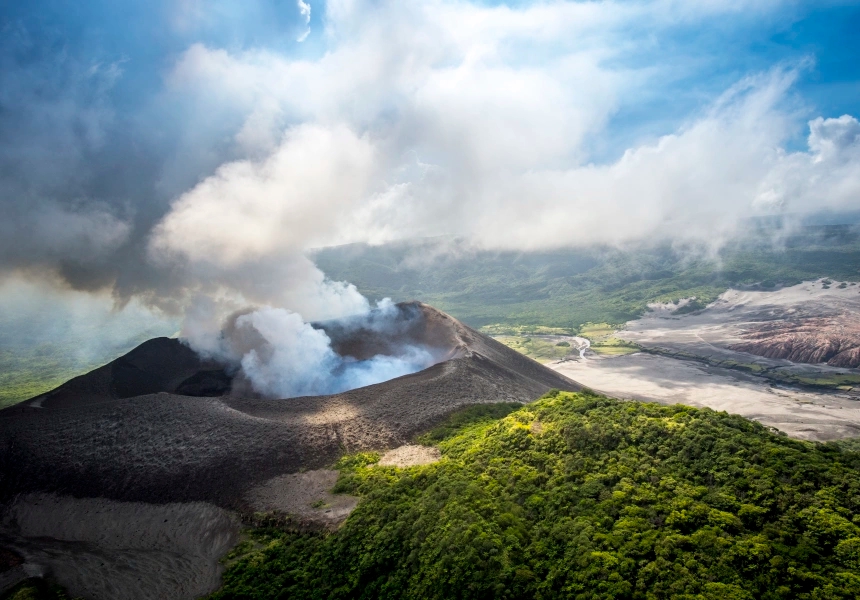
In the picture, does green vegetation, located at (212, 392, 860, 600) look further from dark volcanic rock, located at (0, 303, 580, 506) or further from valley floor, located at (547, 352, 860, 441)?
valley floor, located at (547, 352, 860, 441)

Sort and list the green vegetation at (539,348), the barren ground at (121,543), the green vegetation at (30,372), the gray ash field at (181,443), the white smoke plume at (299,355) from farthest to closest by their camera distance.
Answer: the green vegetation at (539,348)
the green vegetation at (30,372)
the white smoke plume at (299,355)
the gray ash field at (181,443)
the barren ground at (121,543)

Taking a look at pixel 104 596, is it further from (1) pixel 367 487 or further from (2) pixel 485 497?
(2) pixel 485 497

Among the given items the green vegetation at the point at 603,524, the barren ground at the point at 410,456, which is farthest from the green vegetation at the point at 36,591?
the barren ground at the point at 410,456

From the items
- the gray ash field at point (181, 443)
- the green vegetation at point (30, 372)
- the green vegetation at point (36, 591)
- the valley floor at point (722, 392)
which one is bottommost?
the valley floor at point (722, 392)

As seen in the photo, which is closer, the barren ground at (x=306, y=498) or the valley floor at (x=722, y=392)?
the barren ground at (x=306, y=498)

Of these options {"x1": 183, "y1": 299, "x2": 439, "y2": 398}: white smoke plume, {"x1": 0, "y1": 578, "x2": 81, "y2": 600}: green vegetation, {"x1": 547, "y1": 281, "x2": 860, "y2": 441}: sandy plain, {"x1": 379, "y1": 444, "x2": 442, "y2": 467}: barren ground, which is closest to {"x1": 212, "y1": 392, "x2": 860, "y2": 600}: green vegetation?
{"x1": 379, "y1": 444, "x2": 442, "y2": 467}: barren ground

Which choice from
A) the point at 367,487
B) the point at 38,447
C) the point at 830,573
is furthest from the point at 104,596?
the point at 830,573

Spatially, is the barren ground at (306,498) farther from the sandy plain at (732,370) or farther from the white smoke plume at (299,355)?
the sandy plain at (732,370)
